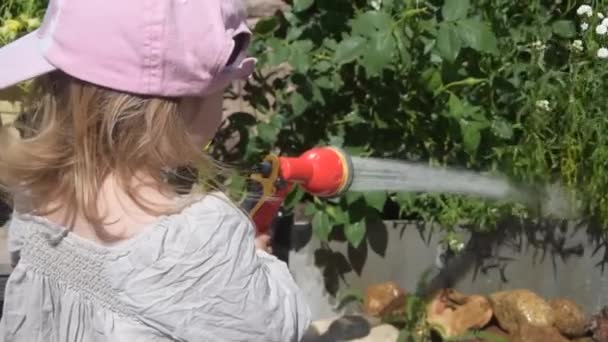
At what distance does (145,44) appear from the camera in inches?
66.4

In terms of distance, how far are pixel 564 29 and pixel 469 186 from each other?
496 mm

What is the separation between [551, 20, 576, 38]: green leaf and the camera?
3.56m

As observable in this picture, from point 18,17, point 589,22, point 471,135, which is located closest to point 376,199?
point 471,135

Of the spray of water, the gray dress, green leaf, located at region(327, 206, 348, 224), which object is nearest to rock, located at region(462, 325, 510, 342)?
the spray of water

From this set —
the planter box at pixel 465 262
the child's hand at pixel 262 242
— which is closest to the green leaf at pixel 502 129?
the planter box at pixel 465 262

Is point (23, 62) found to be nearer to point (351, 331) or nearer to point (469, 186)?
point (351, 331)

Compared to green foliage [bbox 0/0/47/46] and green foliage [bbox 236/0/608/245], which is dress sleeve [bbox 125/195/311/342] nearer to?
green foliage [bbox 236/0/608/245]

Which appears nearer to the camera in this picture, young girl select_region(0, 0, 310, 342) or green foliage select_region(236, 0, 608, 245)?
young girl select_region(0, 0, 310, 342)

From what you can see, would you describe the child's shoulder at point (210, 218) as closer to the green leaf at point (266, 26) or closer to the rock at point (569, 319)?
the green leaf at point (266, 26)

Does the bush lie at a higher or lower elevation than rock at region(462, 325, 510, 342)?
higher

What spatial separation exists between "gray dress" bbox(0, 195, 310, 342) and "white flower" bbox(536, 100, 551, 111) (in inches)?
71.7

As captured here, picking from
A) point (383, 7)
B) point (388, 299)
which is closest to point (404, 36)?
point (383, 7)

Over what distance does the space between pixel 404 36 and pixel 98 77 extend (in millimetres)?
1718

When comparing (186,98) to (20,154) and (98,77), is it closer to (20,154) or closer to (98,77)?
(98,77)
